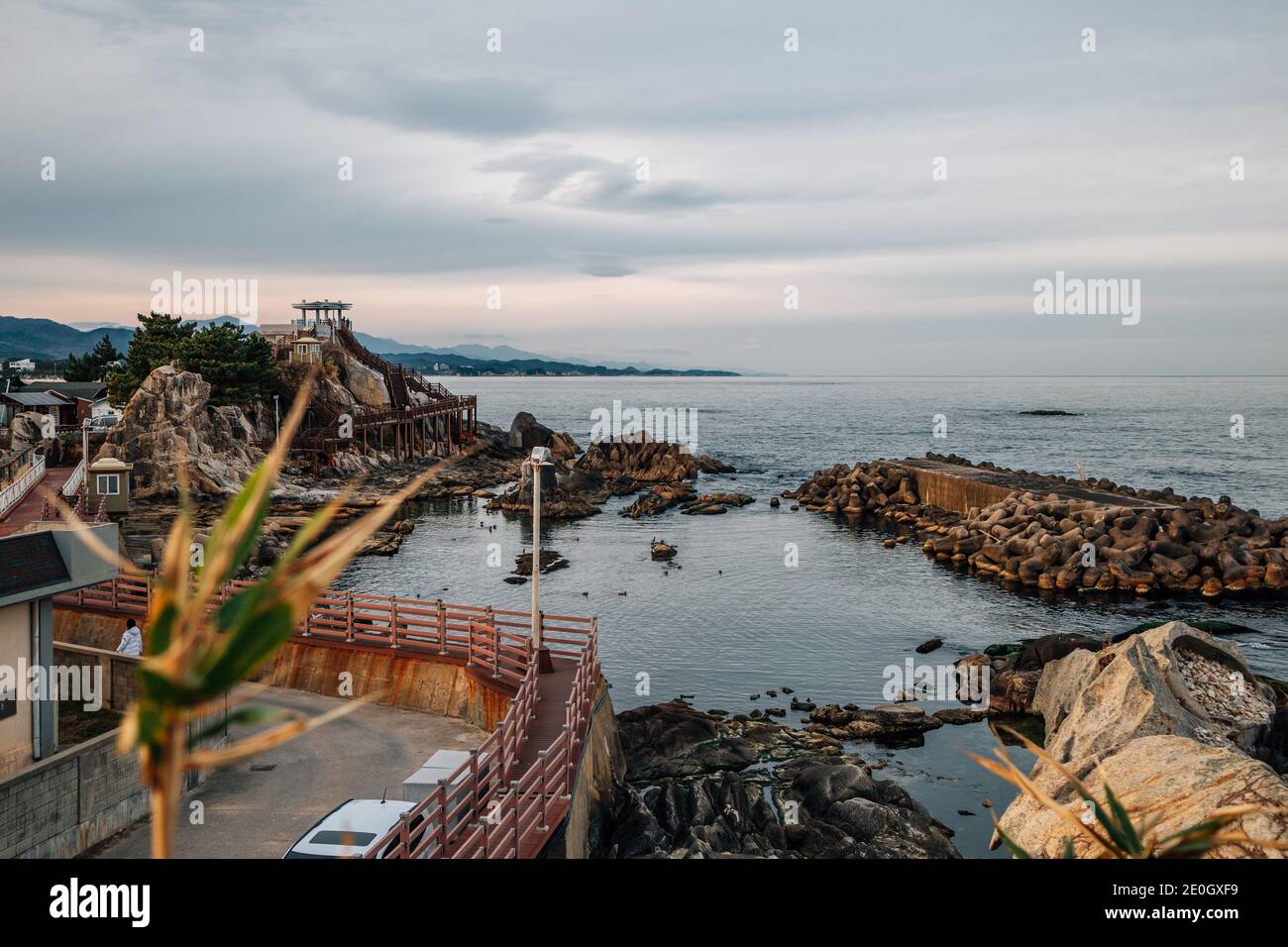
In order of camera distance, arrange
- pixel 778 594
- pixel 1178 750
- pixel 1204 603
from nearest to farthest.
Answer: pixel 1178 750 → pixel 1204 603 → pixel 778 594

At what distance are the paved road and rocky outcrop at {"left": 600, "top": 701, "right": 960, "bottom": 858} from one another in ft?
11.8

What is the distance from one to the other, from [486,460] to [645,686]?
61596 mm

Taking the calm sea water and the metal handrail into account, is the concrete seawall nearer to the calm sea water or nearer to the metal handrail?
the calm sea water

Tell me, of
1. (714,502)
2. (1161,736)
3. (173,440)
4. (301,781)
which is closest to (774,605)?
(301,781)

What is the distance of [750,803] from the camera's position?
704 inches

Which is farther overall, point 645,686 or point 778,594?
point 778,594

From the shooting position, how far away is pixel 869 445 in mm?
123938

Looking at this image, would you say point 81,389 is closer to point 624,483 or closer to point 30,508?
point 624,483

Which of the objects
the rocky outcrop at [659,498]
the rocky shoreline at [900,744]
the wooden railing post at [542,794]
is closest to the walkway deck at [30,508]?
the rocky shoreline at [900,744]
